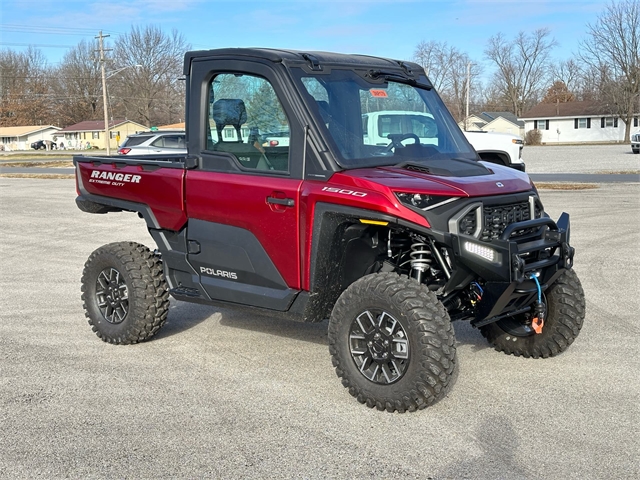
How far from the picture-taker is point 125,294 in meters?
6.69

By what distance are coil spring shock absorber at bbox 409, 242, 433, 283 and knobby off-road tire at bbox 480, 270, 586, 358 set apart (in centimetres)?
115

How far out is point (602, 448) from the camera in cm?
447

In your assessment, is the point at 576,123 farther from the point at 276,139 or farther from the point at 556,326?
the point at 276,139

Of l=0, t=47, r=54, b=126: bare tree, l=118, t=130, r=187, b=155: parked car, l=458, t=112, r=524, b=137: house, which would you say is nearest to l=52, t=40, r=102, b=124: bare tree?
l=0, t=47, r=54, b=126: bare tree

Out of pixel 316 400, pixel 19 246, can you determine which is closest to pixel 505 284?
pixel 316 400

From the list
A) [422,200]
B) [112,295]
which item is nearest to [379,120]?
[422,200]

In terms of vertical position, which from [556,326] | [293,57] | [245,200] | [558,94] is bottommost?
[556,326]

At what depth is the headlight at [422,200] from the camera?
16.2ft

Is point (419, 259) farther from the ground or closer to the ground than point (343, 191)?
closer to the ground

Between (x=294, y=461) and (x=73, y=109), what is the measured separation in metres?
123

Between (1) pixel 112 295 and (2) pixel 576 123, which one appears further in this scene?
(2) pixel 576 123

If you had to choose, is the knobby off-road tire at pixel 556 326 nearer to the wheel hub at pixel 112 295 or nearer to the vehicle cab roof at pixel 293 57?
the vehicle cab roof at pixel 293 57

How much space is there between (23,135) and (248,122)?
118 metres

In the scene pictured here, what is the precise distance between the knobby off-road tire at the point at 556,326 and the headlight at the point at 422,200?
147cm
